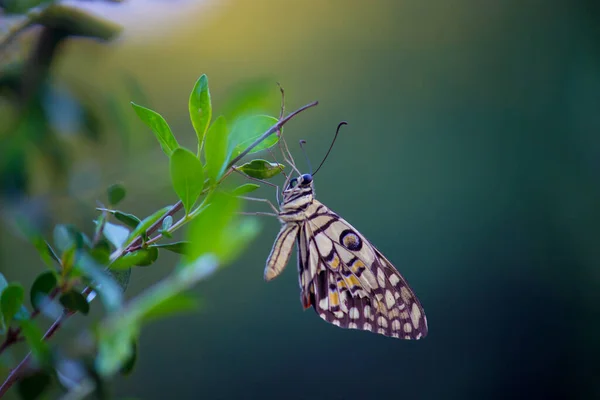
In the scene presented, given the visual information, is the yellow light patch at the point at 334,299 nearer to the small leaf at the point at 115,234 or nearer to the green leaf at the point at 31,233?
the small leaf at the point at 115,234

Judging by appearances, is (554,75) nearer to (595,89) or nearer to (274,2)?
(595,89)

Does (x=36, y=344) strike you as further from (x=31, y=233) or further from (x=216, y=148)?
(x=216, y=148)

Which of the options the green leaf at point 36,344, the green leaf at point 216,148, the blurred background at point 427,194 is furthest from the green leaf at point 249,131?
the blurred background at point 427,194

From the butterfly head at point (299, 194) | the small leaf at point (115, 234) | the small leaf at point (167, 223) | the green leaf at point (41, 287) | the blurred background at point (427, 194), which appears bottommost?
the blurred background at point (427, 194)

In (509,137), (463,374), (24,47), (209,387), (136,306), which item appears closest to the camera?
(136,306)

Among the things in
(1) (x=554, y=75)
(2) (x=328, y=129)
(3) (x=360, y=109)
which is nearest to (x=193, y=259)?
(2) (x=328, y=129)

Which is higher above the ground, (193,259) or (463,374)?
(193,259)
